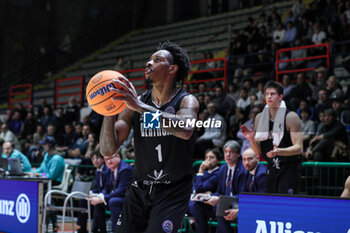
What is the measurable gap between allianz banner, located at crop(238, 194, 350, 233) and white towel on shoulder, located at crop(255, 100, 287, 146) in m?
1.35

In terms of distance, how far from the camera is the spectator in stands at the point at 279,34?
11281mm

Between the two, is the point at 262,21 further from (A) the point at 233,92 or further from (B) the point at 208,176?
(B) the point at 208,176

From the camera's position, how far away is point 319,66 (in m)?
8.61

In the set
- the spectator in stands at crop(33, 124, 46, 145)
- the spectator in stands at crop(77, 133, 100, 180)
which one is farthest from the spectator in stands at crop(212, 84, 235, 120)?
the spectator in stands at crop(33, 124, 46, 145)

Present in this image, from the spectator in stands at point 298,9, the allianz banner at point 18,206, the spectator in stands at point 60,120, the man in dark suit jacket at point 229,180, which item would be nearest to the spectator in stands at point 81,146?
the spectator in stands at point 60,120

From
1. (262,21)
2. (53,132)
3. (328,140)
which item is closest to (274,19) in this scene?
(262,21)

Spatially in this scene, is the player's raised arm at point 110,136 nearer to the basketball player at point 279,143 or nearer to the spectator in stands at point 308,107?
the basketball player at point 279,143

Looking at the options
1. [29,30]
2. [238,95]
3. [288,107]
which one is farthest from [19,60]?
[288,107]

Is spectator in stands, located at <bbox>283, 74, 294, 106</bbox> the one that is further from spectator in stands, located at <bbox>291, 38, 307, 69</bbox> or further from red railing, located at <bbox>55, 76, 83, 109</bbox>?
red railing, located at <bbox>55, 76, 83, 109</bbox>

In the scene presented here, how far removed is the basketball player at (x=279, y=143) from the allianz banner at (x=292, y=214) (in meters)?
1.10

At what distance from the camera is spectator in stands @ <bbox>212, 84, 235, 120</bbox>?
715 cm

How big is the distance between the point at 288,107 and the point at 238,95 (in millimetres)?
2469

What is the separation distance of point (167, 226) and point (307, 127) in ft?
11.8

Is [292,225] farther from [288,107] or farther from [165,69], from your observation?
[288,107]
